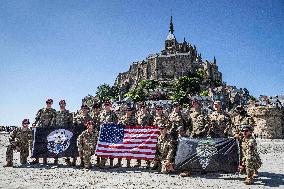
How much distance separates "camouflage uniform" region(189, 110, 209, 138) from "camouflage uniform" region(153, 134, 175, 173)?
99 cm

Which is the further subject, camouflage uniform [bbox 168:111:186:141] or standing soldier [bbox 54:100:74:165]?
standing soldier [bbox 54:100:74:165]

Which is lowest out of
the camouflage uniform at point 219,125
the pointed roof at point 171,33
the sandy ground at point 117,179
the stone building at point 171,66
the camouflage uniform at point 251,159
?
the sandy ground at point 117,179

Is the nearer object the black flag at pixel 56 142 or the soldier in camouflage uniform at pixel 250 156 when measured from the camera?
the soldier in camouflage uniform at pixel 250 156

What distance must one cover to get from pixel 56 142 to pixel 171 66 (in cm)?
11868

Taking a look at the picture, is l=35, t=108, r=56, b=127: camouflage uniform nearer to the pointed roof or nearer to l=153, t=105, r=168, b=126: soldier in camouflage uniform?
l=153, t=105, r=168, b=126: soldier in camouflage uniform

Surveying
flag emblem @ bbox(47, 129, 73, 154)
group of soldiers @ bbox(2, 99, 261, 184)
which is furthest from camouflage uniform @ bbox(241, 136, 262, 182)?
flag emblem @ bbox(47, 129, 73, 154)

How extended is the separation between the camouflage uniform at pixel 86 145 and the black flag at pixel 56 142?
0.53 m

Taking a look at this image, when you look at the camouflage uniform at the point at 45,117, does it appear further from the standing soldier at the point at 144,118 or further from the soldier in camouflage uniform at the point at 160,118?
the soldier in camouflage uniform at the point at 160,118

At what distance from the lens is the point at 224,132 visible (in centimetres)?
1098

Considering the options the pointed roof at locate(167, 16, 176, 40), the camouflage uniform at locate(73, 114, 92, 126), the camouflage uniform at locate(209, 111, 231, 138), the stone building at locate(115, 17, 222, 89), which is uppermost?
the pointed roof at locate(167, 16, 176, 40)

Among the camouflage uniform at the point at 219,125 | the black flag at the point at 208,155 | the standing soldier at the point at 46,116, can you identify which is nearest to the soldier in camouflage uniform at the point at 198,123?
the camouflage uniform at the point at 219,125

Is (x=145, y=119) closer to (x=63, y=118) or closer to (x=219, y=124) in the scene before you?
(x=219, y=124)

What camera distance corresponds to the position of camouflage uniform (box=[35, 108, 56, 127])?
43.8 feet

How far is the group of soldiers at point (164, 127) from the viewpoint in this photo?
998 centimetres
